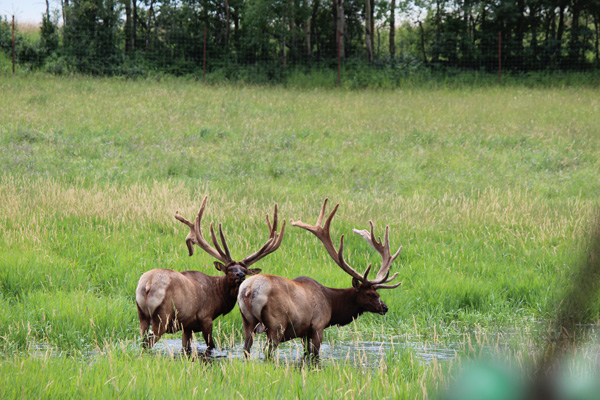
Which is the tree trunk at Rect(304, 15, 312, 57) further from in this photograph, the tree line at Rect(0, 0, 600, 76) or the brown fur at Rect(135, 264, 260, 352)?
the brown fur at Rect(135, 264, 260, 352)

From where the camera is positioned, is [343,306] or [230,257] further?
[230,257]

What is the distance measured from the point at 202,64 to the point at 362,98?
35.2 feet

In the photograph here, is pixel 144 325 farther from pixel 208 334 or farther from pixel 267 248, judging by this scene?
pixel 267 248

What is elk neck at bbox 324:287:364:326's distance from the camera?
6488 millimetres

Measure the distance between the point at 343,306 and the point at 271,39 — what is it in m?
33.0

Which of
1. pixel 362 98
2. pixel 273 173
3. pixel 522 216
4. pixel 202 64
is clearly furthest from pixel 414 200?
pixel 202 64

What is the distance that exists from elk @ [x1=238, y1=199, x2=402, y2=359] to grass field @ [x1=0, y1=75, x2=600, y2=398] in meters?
0.40

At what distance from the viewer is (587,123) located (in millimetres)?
23906

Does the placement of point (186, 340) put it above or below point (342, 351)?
above

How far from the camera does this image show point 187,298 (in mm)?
5914

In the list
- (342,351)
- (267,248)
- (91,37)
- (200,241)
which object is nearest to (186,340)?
(200,241)

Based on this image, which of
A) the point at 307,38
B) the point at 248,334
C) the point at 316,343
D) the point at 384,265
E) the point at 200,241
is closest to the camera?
the point at 248,334

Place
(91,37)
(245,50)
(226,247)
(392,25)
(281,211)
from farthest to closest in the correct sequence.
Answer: (392,25)
(245,50)
(91,37)
(281,211)
(226,247)

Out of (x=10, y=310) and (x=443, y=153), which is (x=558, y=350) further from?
(x=443, y=153)
